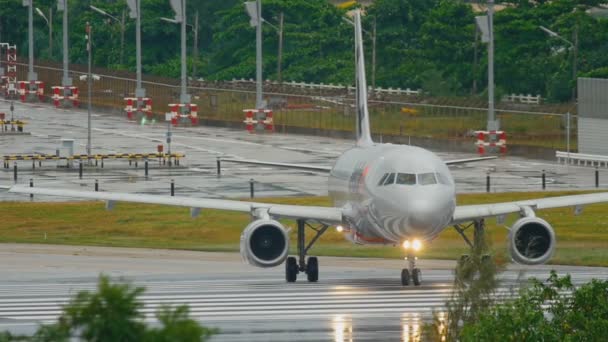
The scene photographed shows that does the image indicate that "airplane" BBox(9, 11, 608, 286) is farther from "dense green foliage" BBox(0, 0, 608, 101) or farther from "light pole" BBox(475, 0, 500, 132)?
"dense green foliage" BBox(0, 0, 608, 101)

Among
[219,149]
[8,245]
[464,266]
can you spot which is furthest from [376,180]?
[219,149]

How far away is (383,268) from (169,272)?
5832mm

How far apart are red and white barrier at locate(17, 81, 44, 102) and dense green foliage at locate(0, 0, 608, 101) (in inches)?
793

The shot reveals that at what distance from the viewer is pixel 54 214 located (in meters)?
61.9

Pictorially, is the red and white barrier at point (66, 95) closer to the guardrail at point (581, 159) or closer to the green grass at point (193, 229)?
the guardrail at point (581, 159)

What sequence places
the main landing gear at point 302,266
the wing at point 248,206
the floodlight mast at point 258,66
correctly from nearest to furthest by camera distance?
the wing at point 248,206, the main landing gear at point 302,266, the floodlight mast at point 258,66

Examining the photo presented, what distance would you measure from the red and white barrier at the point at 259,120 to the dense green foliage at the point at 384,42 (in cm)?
1939

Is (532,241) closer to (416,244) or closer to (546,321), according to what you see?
→ (416,244)

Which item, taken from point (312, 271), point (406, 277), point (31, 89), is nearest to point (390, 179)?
point (406, 277)

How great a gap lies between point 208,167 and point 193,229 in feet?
87.1

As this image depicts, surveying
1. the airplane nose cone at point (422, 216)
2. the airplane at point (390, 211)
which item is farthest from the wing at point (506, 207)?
the airplane nose cone at point (422, 216)

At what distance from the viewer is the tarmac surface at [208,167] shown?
7275cm

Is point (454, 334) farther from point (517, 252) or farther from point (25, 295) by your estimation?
point (25, 295)

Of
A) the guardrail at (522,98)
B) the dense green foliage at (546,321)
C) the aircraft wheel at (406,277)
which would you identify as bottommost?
the aircraft wheel at (406,277)
